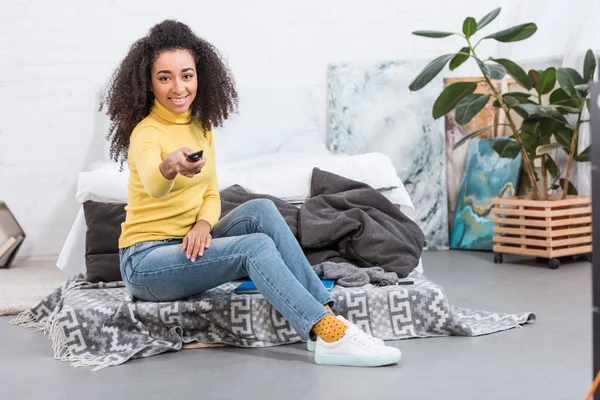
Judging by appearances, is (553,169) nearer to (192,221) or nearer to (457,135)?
(457,135)

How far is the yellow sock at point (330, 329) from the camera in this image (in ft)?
8.17

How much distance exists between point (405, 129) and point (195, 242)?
2.65 m

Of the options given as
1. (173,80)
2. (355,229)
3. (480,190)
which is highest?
(173,80)

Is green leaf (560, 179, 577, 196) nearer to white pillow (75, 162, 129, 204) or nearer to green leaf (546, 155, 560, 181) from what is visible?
green leaf (546, 155, 560, 181)

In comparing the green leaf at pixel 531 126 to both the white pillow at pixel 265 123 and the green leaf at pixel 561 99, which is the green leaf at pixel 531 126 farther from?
the white pillow at pixel 265 123

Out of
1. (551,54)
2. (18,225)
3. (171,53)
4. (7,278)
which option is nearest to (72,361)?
(171,53)

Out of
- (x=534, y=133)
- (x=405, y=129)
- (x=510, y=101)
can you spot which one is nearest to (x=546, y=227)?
(x=534, y=133)

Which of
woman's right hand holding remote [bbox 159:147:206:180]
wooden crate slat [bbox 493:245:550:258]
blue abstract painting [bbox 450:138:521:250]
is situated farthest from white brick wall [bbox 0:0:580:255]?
woman's right hand holding remote [bbox 159:147:206:180]

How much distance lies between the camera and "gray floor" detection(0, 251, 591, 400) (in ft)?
7.44

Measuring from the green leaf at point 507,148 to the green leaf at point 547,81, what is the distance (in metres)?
0.30

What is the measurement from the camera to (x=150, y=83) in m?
2.69

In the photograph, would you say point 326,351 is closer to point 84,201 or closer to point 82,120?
point 84,201

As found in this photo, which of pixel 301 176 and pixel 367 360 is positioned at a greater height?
pixel 301 176

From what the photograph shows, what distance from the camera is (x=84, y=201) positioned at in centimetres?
347
